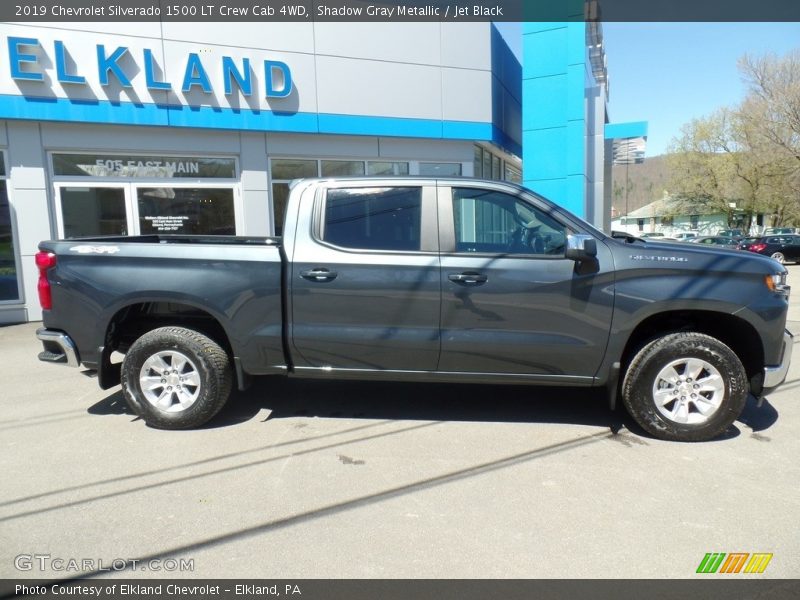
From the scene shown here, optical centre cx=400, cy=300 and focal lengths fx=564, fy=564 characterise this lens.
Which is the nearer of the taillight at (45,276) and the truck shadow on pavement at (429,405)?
the taillight at (45,276)

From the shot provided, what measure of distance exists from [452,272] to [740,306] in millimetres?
2082

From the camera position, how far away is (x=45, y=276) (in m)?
4.60

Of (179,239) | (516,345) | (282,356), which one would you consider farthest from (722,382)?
(179,239)

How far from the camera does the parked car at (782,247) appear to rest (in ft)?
84.3

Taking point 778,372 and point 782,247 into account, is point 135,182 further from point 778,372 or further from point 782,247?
point 782,247

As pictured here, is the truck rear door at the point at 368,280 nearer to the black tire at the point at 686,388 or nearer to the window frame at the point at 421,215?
the window frame at the point at 421,215

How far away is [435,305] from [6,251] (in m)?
8.85

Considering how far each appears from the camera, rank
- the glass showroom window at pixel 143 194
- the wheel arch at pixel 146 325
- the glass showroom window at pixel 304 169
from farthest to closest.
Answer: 1. the glass showroom window at pixel 304 169
2. the glass showroom window at pixel 143 194
3. the wheel arch at pixel 146 325

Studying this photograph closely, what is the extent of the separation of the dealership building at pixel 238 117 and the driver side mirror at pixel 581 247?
4825 millimetres

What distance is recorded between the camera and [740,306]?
160 inches

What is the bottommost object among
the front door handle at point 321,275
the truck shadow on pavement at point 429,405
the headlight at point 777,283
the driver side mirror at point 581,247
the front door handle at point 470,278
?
the truck shadow on pavement at point 429,405

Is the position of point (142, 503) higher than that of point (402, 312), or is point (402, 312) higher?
point (402, 312)

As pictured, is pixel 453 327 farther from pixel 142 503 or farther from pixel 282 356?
pixel 142 503

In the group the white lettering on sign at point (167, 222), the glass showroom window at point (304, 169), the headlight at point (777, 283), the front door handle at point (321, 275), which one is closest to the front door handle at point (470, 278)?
the front door handle at point (321, 275)
